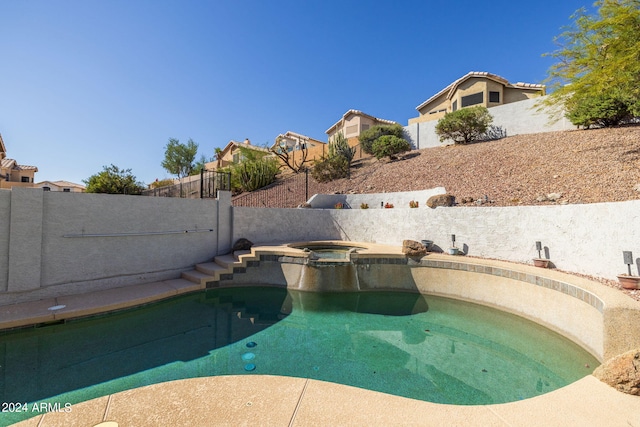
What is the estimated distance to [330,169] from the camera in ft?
58.7

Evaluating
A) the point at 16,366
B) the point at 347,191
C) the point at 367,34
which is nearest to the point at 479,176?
the point at 347,191

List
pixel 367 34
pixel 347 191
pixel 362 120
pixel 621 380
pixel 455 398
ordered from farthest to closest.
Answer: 1. pixel 362 120
2. pixel 347 191
3. pixel 367 34
4. pixel 455 398
5. pixel 621 380

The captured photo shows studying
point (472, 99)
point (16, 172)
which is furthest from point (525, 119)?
point (16, 172)

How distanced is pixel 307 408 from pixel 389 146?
18.9 metres

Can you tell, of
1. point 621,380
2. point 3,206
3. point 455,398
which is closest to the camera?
point 621,380

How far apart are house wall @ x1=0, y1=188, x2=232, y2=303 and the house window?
22.8 metres

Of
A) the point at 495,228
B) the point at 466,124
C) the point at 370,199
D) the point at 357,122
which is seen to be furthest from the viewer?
the point at 357,122

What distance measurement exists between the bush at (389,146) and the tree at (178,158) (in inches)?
936

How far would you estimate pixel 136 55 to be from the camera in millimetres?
8195

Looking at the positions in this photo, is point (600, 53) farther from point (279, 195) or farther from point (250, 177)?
point (250, 177)

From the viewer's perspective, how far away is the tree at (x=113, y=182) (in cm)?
1318

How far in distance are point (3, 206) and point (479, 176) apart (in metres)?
16.0

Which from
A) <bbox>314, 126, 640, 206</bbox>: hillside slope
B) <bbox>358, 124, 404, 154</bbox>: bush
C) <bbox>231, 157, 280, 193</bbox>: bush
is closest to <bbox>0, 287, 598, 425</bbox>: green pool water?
<bbox>314, 126, 640, 206</bbox>: hillside slope

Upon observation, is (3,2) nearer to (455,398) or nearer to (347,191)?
(455,398)
